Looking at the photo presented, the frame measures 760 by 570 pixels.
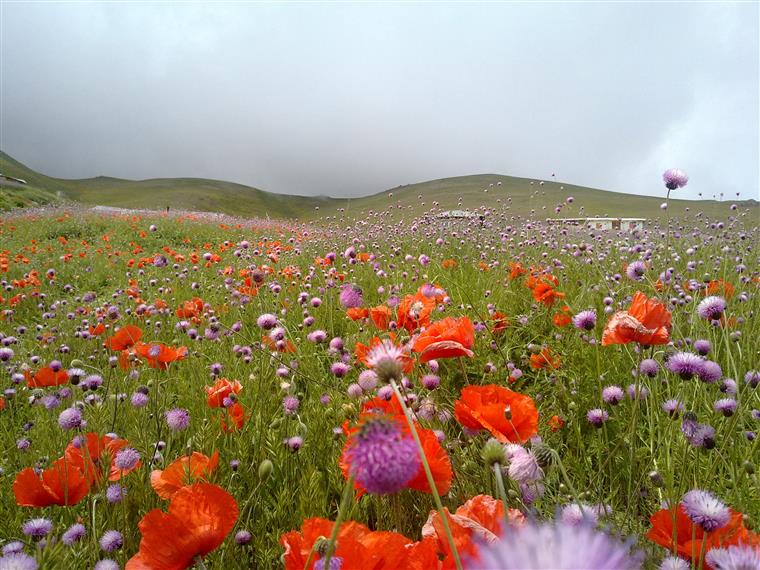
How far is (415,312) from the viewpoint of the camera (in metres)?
1.62

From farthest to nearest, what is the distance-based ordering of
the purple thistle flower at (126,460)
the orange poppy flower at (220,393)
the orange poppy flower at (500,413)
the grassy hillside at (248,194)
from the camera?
the grassy hillside at (248,194), the orange poppy flower at (220,393), the purple thistle flower at (126,460), the orange poppy flower at (500,413)

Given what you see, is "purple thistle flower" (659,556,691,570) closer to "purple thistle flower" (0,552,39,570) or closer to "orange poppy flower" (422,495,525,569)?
"orange poppy flower" (422,495,525,569)

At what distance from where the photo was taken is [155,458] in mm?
1350

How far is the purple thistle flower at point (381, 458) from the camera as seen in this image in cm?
42

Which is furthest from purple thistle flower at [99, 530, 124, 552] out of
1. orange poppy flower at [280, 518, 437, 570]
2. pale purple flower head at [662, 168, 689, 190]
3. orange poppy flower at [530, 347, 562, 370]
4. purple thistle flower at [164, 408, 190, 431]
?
pale purple flower head at [662, 168, 689, 190]

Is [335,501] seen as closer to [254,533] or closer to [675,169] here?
[254,533]

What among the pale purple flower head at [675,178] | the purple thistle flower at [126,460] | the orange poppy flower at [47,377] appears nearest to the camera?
the purple thistle flower at [126,460]

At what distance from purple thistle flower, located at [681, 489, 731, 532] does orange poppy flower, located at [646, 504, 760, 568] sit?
13 mm

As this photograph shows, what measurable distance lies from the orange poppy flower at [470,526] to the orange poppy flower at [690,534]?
9.9 inches

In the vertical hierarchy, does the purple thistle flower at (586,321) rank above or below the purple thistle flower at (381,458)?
below

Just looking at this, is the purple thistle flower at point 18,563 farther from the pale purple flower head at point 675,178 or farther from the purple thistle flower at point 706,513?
the pale purple flower head at point 675,178

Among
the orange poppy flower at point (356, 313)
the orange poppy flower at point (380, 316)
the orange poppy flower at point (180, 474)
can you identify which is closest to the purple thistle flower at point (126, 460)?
the orange poppy flower at point (180, 474)

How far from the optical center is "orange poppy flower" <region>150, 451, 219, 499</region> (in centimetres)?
102

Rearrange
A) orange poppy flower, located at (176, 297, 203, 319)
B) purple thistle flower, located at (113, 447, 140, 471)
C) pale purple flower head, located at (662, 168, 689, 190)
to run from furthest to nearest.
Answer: orange poppy flower, located at (176, 297, 203, 319) → pale purple flower head, located at (662, 168, 689, 190) → purple thistle flower, located at (113, 447, 140, 471)
